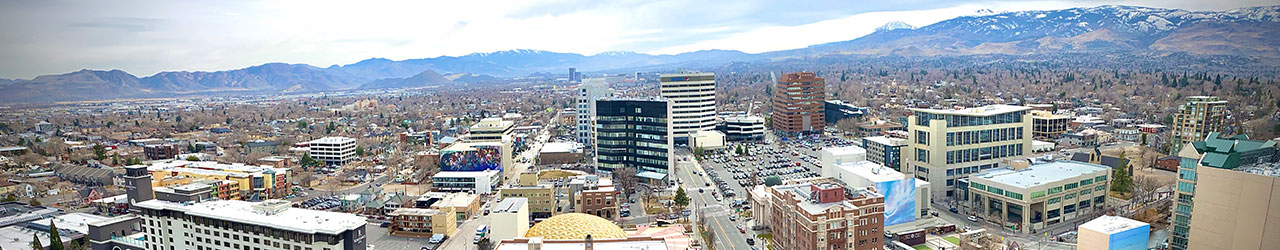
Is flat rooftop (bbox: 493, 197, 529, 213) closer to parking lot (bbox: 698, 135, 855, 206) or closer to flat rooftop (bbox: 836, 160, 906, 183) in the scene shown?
parking lot (bbox: 698, 135, 855, 206)

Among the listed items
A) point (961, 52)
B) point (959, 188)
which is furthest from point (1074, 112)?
point (961, 52)

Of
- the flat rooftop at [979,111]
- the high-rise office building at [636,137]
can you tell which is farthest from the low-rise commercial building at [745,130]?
the flat rooftop at [979,111]

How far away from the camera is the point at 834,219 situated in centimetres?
1455

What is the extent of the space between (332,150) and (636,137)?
53.6 feet

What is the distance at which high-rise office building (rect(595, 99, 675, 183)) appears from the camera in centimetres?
2620

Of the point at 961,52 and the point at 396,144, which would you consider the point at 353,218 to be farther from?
the point at 961,52

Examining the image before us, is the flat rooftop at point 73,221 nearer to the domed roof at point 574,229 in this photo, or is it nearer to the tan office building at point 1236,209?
the domed roof at point 574,229

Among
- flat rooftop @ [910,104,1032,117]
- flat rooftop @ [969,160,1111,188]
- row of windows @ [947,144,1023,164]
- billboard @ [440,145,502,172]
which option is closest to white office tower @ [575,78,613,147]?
billboard @ [440,145,502,172]

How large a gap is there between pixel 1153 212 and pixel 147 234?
2538cm

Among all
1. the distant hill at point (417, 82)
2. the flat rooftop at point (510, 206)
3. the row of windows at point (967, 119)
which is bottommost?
the distant hill at point (417, 82)

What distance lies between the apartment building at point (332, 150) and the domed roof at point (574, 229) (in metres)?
20.3

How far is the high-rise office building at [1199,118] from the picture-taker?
25.3 m

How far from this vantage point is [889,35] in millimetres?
175625

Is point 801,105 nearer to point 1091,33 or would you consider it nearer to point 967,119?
point 967,119
